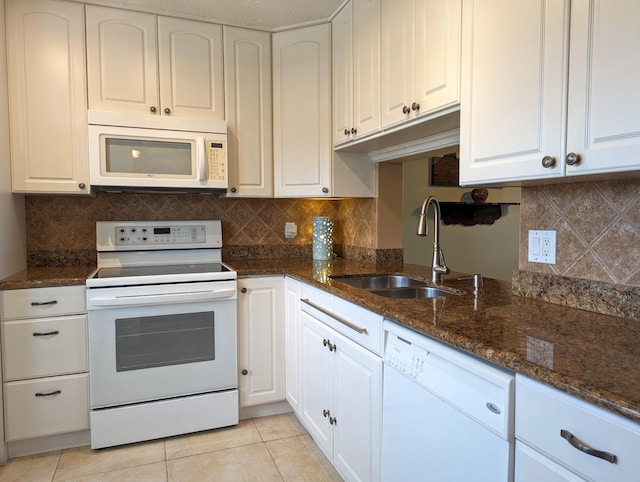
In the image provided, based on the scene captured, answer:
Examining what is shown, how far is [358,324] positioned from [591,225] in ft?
2.78

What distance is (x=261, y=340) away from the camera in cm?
246

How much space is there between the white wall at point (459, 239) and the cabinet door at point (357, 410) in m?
2.17

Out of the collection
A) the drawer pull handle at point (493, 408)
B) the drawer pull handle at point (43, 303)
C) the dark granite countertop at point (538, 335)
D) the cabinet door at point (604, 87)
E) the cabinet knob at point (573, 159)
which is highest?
the cabinet door at point (604, 87)

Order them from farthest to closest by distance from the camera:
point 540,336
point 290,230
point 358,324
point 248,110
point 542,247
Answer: point 290,230 < point 248,110 < point 358,324 < point 542,247 < point 540,336

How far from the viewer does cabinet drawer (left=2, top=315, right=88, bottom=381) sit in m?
2.04

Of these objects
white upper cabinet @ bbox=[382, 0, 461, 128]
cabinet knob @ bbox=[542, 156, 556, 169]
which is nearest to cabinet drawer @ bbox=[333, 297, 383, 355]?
cabinet knob @ bbox=[542, 156, 556, 169]

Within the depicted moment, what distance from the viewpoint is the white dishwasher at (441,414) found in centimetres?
95

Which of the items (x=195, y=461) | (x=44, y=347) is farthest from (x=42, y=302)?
(x=195, y=461)

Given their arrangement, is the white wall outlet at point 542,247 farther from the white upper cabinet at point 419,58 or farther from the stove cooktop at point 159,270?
the stove cooktop at point 159,270

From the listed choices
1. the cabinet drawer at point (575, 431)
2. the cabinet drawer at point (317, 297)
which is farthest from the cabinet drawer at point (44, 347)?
the cabinet drawer at point (575, 431)

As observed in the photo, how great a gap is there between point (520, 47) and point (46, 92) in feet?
7.57

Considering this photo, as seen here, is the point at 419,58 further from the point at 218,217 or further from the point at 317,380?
the point at 218,217

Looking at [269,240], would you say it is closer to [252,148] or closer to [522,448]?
[252,148]

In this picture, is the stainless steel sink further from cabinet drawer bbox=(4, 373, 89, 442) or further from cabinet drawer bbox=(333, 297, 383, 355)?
cabinet drawer bbox=(4, 373, 89, 442)
